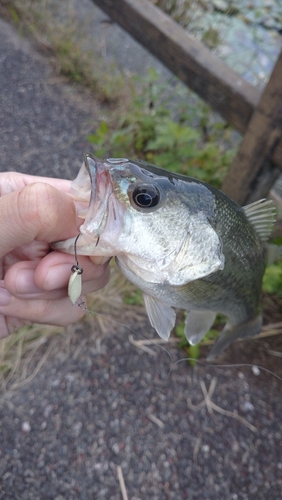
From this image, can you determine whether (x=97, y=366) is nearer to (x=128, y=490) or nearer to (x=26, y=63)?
(x=128, y=490)

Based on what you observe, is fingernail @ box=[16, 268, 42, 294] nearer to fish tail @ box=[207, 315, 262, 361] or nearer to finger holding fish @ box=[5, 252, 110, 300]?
finger holding fish @ box=[5, 252, 110, 300]

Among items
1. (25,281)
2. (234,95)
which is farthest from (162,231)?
(234,95)

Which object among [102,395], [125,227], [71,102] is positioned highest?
[125,227]

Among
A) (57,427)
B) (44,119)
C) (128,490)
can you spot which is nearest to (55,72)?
(44,119)

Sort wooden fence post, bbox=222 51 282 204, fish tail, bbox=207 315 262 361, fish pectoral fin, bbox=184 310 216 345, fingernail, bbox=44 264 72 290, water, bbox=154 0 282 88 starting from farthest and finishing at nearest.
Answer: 1. water, bbox=154 0 282 88
2. wooden fence post, bbox=222 51 282 204
3. fish tail, bbox=207 315 262 361
4. fish pectoral fin, bbox=184 310 216 345
5. fingernail, bbox=44 264 72 290

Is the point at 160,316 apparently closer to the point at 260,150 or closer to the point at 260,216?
the point at 260,216

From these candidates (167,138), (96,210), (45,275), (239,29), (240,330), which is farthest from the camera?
(239,29)

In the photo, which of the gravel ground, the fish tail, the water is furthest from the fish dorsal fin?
the water
